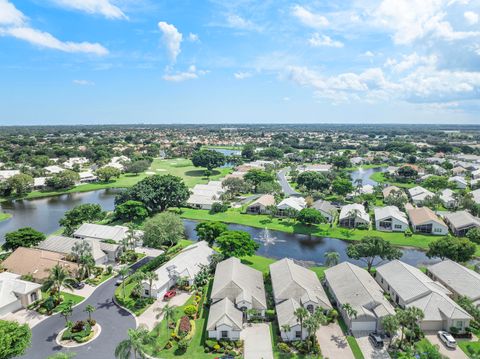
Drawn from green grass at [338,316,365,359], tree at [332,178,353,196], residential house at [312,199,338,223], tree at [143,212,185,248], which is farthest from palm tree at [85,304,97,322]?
tree at [332,178,353,196]

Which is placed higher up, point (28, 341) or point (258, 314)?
point (28, 341)

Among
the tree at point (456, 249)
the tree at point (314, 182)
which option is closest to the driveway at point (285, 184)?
the tree at point (314, 182)

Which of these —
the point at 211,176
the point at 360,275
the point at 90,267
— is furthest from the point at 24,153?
the point at 360,275

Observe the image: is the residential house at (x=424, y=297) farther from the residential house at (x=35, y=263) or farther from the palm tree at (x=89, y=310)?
→ the residential house at (x=35, y=263)

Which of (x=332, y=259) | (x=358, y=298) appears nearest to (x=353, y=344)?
(x=358, y=298)

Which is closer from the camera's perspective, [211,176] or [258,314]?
[258,314]

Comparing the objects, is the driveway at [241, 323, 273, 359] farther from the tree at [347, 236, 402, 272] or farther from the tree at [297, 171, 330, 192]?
the tree at [297, 171, 330, 192]

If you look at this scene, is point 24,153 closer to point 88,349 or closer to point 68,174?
point 68,174
